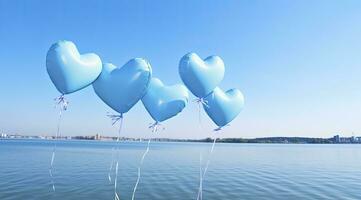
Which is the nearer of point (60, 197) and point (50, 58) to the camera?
point (50, 58)

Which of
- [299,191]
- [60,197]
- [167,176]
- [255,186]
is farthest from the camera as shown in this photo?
[167,176]

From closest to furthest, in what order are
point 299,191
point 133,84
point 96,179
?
point 133,84 → point 299,191 → point 96,179

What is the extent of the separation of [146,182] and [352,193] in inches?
485

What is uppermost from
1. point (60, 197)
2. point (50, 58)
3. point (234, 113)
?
point (50, 58)

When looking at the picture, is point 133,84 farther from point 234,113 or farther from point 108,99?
point 234,113

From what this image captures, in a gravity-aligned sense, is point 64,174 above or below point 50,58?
below

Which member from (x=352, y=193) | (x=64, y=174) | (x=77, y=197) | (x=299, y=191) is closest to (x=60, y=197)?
(x=77, y=197)

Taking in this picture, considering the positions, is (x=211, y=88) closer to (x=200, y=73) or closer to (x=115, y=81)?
(x=200, y=73)

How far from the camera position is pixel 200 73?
32.2 ft

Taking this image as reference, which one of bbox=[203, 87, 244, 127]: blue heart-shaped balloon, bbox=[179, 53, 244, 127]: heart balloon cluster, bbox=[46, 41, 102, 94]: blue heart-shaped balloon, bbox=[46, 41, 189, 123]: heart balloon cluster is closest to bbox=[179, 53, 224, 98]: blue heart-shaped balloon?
bbox=[179, 53, 244, 127]: heart balloon cluster

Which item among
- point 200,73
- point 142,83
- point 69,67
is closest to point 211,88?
point 200,73

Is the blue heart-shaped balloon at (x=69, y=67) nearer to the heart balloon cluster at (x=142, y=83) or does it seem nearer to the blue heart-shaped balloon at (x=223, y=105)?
the heart balloon cluster at (x=142, y=83)

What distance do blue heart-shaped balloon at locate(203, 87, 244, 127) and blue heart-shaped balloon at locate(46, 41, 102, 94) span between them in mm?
3535

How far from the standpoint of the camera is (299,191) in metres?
21.0
